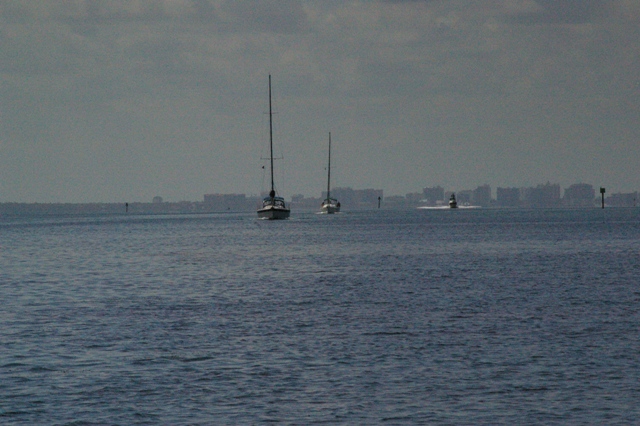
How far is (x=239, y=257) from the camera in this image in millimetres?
81625

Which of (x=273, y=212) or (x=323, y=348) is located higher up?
(x=273, y=212)

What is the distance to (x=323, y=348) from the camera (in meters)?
29.6

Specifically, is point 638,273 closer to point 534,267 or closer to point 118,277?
point 534,267

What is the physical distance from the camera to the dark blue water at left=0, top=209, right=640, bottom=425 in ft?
A: 71.1

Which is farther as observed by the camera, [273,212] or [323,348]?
[273,212]

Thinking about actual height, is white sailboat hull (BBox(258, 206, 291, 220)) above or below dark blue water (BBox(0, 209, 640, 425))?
above

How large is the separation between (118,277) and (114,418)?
133ft

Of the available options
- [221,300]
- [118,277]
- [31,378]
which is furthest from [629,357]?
[118,277]

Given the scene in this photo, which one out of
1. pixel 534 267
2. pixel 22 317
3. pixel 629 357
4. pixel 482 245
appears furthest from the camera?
pixel 482 245

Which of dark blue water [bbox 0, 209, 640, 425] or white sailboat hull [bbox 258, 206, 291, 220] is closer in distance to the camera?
dark blue water [bbox 0, 209, 640, 425]

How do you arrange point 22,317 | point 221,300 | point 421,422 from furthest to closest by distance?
point 221,300, point 22,317, point 421,422

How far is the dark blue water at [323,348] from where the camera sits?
71.1 ft

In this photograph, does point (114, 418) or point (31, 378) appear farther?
point (31, 378)

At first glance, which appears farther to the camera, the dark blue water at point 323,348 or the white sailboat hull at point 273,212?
the white sailboat hull at point 273,212
